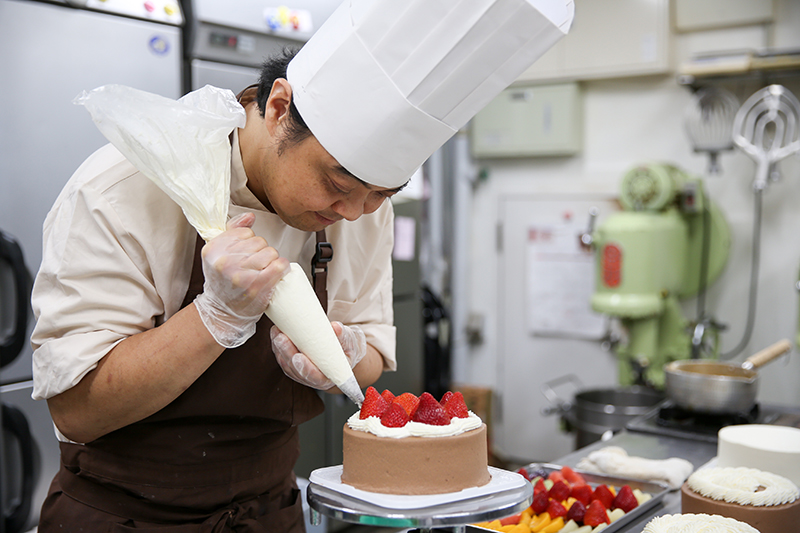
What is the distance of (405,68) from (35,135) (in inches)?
57.7

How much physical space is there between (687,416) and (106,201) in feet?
6.16

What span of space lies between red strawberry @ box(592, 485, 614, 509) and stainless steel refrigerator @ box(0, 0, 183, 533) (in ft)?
5.44

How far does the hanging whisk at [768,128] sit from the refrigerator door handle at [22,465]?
9.89 feet

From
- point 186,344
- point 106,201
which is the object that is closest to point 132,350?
point 186,344

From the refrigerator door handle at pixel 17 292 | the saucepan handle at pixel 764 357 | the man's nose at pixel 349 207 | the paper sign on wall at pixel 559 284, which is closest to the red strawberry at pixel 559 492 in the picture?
the man's nose at pixel 349 207

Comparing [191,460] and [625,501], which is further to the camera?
[625,501]

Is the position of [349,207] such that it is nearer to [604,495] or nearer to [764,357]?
[604,495]

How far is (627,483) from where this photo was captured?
5.47 feet

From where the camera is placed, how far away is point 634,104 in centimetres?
391

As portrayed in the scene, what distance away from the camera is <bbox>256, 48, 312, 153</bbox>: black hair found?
122cm

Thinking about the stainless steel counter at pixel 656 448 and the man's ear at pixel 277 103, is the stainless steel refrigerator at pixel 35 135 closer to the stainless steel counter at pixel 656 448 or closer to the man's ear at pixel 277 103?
the man's ear at pixel 277 103

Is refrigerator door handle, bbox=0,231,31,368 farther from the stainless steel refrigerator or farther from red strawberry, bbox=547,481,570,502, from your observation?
red strawberry, bbox=547,481,570,502

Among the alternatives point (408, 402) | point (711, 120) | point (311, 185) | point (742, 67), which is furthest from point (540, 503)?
point (711, 120)

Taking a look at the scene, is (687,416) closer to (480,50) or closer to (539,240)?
(480,50)
